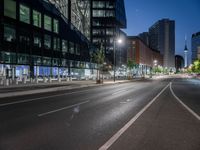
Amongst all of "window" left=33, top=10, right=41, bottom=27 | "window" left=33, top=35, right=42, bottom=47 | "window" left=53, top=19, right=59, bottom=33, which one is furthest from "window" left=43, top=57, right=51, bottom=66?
"window" left=53, top=19, right=59, bottom=33

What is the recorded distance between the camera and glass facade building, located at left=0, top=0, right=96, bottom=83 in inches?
1748

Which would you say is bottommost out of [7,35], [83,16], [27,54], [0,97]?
[0,97]

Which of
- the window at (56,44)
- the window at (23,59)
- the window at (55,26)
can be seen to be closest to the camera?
the window at (23,59)

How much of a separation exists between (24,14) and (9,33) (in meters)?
6.29

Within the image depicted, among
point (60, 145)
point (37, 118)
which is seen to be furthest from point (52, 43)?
point (60, 145)

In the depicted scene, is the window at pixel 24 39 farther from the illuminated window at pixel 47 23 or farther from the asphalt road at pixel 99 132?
the asphalt road at pixel 99 132

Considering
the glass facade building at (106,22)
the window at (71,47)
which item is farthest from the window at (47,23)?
the glass facade building at (106,22)

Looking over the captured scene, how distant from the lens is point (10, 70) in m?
44.9

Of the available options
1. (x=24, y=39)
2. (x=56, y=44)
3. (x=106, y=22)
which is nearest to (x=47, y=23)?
(x=56, y=44)

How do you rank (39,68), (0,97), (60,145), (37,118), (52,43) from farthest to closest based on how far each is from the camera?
1. (52,43)
2. (39,68)
3. (0,97)
4. (37,118)
5. (60,145)

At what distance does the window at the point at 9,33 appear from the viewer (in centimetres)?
4408

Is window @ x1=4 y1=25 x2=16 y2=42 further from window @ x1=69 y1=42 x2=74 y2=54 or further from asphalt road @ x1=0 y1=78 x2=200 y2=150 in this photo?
asphalt road @ x1=0 y1=78 x2=200 y2=150

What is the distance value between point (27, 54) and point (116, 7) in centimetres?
7472

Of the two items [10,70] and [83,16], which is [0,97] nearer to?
[10,70]
